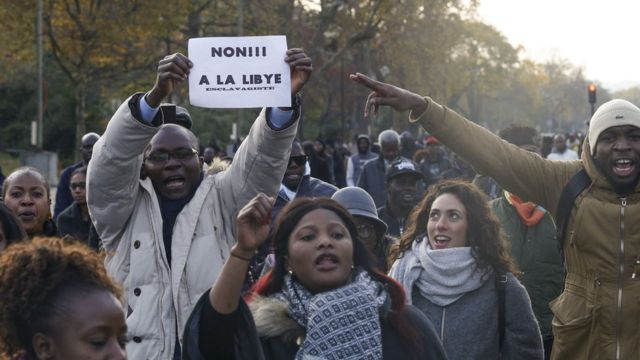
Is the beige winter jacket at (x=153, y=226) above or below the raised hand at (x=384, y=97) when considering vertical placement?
below

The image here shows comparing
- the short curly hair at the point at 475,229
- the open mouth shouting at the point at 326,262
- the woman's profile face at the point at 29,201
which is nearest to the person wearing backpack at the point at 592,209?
the short curly hair at the point at 475,229

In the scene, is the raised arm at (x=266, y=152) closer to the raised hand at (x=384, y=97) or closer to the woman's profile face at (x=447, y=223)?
the raised hand at (x=384, y=97)

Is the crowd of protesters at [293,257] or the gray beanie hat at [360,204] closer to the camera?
the crowd of protesters at [293,257]

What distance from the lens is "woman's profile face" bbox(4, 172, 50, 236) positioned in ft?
20.8

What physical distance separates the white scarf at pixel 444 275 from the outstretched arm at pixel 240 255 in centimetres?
183

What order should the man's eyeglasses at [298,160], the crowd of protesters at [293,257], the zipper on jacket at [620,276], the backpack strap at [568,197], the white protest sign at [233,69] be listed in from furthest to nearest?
the man's eyeglasses at [298,160] → the backpack strap at [568,197] → the zipper on jacket at [620,276] → the white protest sign at [233,69] → the crowd of protesters at [293,257]

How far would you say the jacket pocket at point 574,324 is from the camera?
4.98 m

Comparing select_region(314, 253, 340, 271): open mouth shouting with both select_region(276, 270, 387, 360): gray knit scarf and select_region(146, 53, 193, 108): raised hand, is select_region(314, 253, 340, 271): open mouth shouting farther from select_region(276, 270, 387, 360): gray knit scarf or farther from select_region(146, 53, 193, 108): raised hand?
select_region(146, 53, 193, 108): raised hand

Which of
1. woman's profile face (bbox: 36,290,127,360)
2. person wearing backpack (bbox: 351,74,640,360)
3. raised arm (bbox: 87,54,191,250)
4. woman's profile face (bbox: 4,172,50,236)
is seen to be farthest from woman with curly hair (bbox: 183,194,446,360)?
woman's profile face (bbox: 4,172,50,236)

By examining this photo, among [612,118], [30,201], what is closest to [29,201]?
[30,201]

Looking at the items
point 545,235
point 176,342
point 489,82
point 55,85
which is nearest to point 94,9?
point 55,85

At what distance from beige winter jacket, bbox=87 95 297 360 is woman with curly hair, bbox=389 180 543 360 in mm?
1037

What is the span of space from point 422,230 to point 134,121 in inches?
74.9

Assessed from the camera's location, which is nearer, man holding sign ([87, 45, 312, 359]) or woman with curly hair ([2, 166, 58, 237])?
man holding sign ([87, 45, 312, 359])
